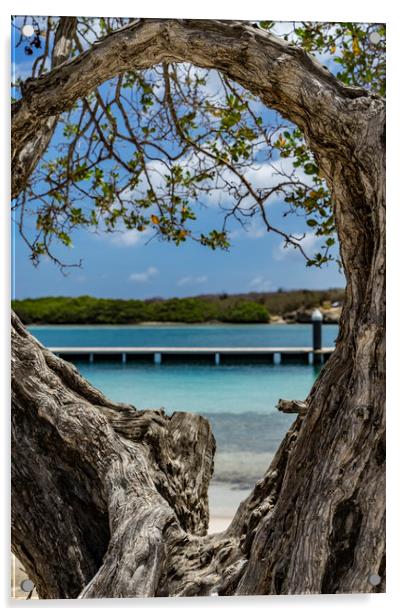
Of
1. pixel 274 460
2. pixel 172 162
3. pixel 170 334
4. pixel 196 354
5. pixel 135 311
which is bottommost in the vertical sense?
pixel 274 460

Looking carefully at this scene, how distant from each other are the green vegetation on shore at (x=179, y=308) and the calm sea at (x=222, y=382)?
44 mm

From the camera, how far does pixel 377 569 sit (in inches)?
88.2

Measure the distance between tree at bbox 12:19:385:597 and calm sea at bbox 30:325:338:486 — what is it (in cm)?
53

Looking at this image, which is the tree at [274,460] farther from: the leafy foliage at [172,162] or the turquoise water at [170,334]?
the leafy foliage at [172,162]

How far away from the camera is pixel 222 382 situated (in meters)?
4.42

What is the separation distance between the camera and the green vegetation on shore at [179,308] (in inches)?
116

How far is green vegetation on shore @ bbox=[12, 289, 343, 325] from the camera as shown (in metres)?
2.94

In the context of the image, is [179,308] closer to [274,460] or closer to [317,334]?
[317,334]

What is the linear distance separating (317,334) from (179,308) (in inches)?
30.5

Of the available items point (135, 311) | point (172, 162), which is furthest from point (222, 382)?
point (172, 162)

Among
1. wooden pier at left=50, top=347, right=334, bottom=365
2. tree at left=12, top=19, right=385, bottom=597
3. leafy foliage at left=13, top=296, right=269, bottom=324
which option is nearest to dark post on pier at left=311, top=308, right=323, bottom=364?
wooden pier at left=50, top=347, right=334, bottom=365

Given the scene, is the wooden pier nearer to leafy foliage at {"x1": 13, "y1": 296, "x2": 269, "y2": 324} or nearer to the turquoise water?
the turquoise water

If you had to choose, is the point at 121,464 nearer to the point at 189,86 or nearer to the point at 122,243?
the point at 122,243
